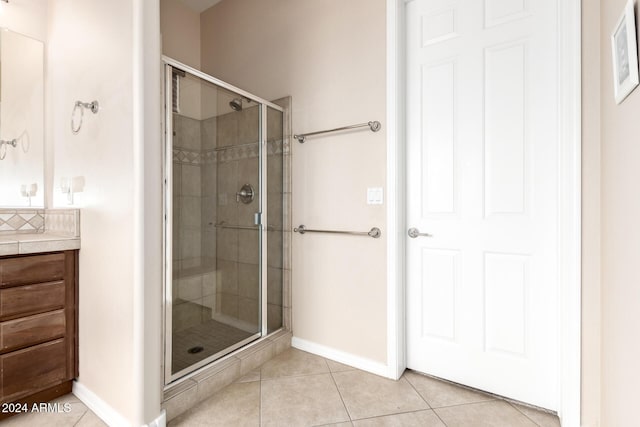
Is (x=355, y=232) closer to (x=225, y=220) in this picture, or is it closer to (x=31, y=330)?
(x=225, y=220)

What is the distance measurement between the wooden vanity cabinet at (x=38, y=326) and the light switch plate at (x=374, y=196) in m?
1.75

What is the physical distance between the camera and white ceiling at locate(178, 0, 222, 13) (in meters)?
2.89

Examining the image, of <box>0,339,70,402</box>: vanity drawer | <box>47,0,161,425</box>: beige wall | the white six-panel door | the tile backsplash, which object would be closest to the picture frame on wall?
the white six-panel door

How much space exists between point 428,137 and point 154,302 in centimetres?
174

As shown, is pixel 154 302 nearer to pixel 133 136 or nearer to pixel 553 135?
Answer: pixel 133 136

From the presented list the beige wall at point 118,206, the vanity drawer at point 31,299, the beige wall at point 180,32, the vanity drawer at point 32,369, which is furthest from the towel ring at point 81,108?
the beige wall at point 180,32

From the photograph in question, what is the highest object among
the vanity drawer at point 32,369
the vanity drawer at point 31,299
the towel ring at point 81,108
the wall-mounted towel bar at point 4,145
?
the towel ring at point 81,108

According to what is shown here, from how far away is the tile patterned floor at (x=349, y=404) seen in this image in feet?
4.99

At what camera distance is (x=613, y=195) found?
1170 millimetres

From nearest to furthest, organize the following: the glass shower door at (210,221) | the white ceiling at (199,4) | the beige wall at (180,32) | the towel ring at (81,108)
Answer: the towel ring at (81,108) < the glass shower door at (210,221) < the beige wall at (180,32) < the white ceiling at (199,4)

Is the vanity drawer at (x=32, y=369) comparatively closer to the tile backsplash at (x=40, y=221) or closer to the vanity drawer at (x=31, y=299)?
the vanity drawer at (x=31, y=299)

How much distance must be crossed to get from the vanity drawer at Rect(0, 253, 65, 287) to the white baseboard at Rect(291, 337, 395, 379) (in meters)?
1.55

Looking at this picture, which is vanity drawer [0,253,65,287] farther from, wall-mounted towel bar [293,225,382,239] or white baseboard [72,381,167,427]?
wall-mounted towel bar [293,225,382,239]

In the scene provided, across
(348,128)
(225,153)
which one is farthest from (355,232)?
(225,153)
